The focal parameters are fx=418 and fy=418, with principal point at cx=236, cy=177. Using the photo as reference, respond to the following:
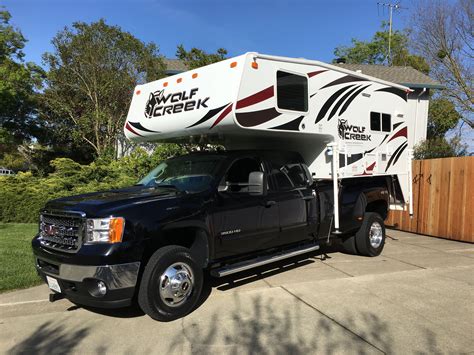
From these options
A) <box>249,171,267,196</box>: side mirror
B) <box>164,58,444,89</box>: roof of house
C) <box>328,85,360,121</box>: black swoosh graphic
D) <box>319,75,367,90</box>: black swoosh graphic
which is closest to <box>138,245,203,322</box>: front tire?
<box>249,171,267,196</box>: side mirror

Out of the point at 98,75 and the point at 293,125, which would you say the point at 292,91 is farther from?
the point at 98,75

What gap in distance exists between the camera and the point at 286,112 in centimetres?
625

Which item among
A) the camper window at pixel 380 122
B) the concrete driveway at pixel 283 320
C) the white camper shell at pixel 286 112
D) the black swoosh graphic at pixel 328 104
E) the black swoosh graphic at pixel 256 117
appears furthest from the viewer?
the camper window at pixel 380 122

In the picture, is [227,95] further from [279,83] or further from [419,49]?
[419,49]

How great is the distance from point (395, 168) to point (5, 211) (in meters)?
10.4

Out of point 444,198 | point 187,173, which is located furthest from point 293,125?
point 444,198

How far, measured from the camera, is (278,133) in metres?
6.35

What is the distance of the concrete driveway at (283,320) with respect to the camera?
414 centimetres

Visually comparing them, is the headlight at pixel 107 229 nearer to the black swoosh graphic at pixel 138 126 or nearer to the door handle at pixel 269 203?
the door handle at pixel 269 203

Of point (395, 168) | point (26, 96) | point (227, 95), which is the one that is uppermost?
point (26, 96)

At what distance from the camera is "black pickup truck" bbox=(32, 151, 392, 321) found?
4352mm

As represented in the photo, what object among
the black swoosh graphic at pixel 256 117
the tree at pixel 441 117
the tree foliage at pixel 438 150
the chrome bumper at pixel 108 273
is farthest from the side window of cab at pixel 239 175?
the tree at pixel 441 117

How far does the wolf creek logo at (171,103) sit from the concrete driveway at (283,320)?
8.74ft

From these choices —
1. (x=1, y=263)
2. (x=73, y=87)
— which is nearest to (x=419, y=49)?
(x=73, y=87)
